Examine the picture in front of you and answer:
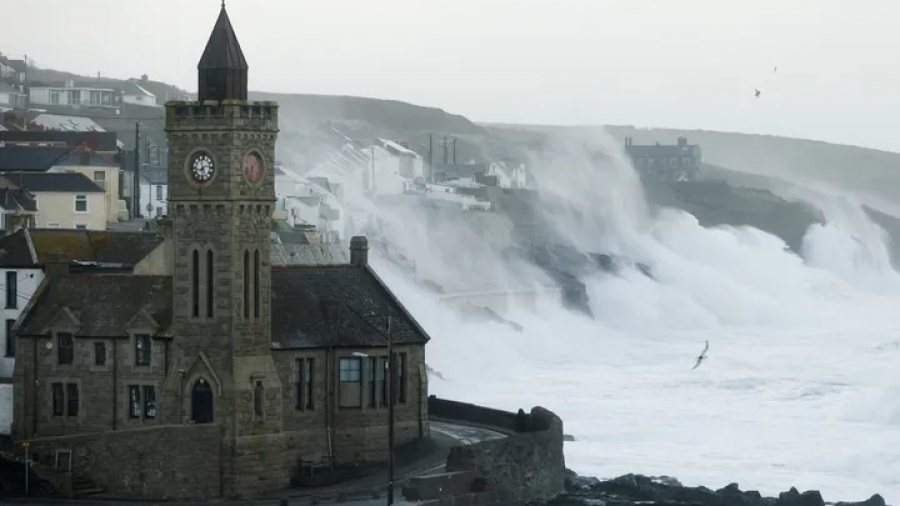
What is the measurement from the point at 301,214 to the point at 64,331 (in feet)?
188

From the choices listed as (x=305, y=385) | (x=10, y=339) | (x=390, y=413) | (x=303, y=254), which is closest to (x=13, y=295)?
(x=10, y=339)

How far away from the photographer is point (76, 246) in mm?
56906

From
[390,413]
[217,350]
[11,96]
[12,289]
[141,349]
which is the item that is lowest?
[390,413]

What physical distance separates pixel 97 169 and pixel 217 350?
3626 centimetres

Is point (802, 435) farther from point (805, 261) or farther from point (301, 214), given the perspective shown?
point (805, 261)

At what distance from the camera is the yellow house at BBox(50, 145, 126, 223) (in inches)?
3243

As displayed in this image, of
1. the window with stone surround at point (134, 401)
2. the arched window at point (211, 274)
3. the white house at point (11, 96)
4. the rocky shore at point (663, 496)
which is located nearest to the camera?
the arched window at point (211, 274)

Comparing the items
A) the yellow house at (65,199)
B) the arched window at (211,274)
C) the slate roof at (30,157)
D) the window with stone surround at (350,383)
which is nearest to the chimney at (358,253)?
the window with stone surround at (350,383)

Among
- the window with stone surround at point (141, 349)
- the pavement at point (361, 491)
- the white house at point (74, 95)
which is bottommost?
the pavement at point (361, 491)

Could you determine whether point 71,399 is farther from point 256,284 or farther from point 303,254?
point 303,254

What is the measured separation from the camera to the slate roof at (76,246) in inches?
2172

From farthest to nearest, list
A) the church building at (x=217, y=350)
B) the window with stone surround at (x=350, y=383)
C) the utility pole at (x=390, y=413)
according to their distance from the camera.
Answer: the window with stone surround at (x=350, y=383), the church building at (x=217, y=350), the utility pole at (x=390, y=413)

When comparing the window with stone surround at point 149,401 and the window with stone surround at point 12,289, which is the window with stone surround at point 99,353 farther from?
the window with stone surround at point 12,289

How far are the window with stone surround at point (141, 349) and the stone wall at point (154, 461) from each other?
265 cm
